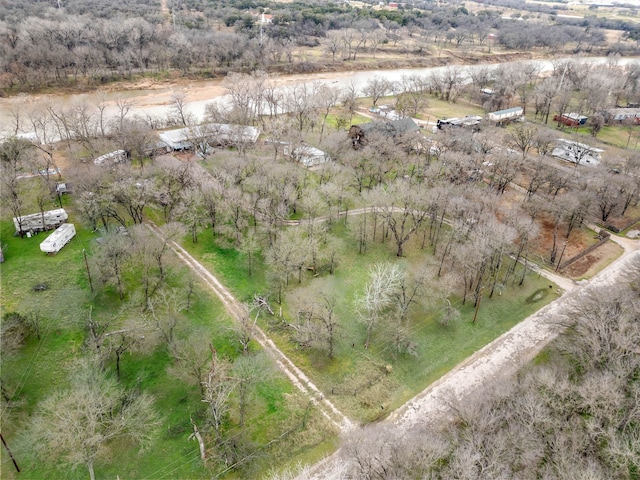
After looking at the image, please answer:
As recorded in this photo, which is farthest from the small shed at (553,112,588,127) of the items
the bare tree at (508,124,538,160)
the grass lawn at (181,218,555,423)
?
the grass lawn at (181,218,555,423)

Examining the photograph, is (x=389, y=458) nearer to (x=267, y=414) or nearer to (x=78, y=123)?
(x=267, y=414)

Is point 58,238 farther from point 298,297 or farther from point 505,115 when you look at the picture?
point 505,115

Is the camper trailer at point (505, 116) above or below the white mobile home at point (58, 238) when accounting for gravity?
above

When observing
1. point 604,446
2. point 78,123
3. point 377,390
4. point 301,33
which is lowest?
point 377,390

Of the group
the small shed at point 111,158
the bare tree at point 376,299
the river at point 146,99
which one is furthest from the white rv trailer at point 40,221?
the bare tree at point 376,299

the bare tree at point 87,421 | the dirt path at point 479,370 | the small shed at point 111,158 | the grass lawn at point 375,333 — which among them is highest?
the small shed at point 111,158

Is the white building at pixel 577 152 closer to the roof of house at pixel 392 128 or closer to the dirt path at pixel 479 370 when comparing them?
the roof of house at pixel 392 128

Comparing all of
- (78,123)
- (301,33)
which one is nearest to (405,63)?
(301,33)
